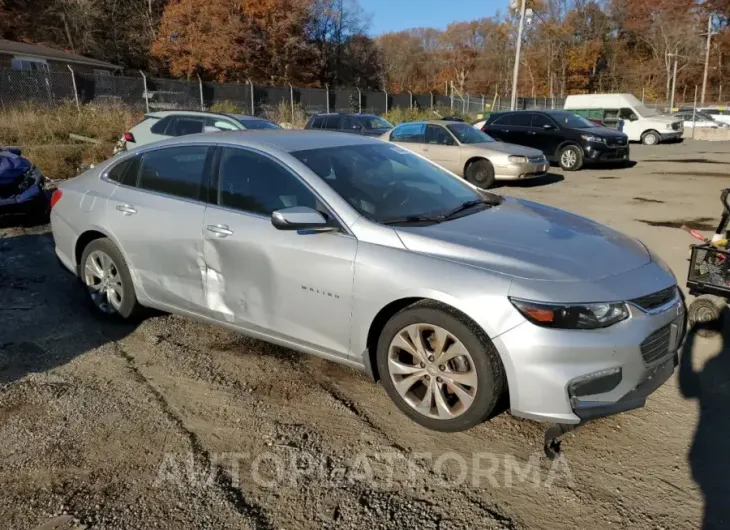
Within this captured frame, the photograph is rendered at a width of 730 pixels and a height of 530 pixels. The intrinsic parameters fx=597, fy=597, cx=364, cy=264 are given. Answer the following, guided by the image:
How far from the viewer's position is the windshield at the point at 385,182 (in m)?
3.71

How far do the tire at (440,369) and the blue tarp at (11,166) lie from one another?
6.81 metres

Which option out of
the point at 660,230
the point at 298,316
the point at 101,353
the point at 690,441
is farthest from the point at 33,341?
the point at 660,230

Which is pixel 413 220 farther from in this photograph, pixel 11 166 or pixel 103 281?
pixel 11 166

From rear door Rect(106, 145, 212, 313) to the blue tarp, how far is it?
14.0ft

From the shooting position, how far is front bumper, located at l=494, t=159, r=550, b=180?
12516 millimetres

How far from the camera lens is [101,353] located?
427cm

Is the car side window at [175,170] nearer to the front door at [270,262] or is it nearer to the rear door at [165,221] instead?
the rear door at [165,221]

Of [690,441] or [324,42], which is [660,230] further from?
[324,42]

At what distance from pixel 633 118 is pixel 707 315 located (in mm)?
25652

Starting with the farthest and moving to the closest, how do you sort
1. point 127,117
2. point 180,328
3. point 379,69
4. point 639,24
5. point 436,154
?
point 639,24, point 379,69, point 127,117, point 436,154, point 180,328

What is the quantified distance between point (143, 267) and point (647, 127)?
89.1 ft

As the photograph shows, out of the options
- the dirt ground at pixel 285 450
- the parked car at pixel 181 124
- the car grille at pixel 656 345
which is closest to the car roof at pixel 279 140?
the dirt ground at pixel 285 450

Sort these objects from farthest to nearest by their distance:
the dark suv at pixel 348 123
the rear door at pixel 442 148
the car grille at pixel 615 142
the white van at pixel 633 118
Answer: the white van at pixel 633 118 → the car grille at pixel 615 142 → the dark suv at pixel 348 123 → the rear door at pixel 442 148

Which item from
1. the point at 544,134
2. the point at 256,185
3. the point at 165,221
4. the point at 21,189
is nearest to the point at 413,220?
the point at 256,185
